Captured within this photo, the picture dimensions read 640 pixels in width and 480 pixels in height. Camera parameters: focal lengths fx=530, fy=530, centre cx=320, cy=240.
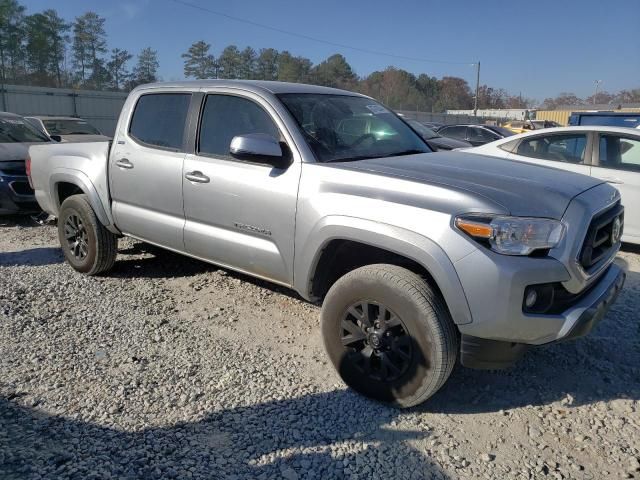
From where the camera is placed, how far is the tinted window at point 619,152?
645cm

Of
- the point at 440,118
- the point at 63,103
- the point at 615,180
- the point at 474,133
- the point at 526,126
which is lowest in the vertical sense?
the point at 615,180

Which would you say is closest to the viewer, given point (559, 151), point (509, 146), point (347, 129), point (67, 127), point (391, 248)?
point (391, 248)

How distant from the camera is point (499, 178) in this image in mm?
3125

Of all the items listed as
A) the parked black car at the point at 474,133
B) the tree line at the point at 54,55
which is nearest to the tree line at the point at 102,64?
the tree line at the point at 54,55

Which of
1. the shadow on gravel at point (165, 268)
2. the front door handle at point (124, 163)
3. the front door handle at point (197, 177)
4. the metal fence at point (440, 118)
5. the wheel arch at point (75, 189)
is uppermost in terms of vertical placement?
the metal fence at point (440, 118)

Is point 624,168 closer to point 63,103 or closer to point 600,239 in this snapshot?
point 600,239

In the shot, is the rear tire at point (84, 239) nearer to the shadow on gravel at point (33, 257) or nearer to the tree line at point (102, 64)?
the shadow on gravel at point (33, 257)

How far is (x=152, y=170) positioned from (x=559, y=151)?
525cm

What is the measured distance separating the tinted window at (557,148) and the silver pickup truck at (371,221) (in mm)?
3374

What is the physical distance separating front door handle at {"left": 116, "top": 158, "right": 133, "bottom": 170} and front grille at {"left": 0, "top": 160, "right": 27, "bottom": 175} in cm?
385

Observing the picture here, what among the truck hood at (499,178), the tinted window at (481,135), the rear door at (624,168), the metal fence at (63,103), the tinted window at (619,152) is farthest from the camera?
the metal fence at (63,103)

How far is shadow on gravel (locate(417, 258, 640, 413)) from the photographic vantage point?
324cm

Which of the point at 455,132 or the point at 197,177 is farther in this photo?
the point at 455,132

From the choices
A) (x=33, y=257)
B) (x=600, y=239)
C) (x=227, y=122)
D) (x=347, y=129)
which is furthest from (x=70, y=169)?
(x=600, y=239)
